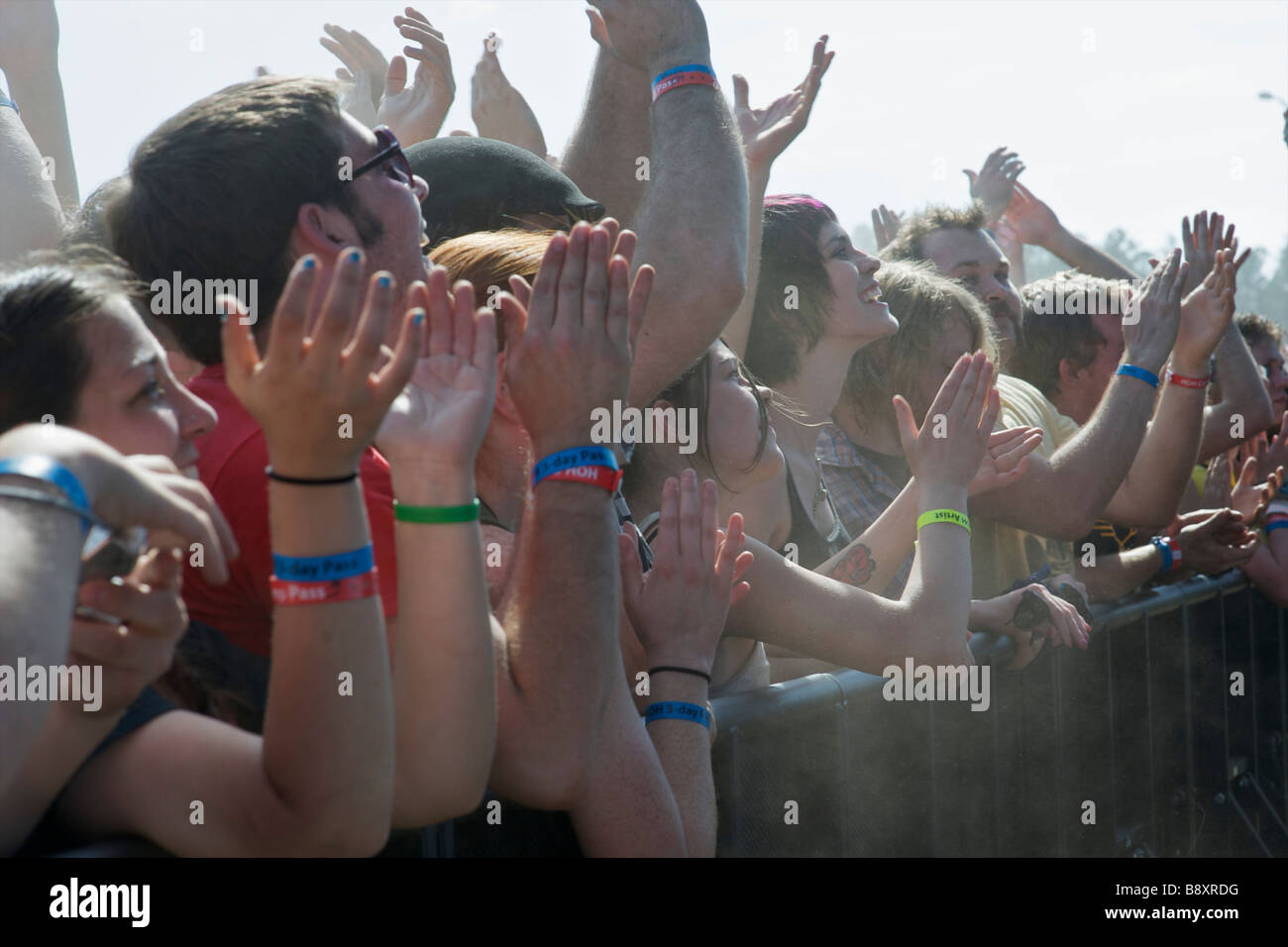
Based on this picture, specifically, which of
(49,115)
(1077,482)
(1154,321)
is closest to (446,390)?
(49,115)

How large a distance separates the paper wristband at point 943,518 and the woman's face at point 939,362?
934mm

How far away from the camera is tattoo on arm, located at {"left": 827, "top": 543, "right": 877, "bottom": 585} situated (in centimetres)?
293

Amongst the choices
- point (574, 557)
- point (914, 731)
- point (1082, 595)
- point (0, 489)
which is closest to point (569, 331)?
point (574, 557)

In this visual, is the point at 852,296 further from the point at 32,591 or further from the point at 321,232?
the point at 32,591

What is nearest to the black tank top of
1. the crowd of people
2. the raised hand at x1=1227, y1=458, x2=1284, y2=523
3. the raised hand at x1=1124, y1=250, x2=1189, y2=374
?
the crowd of people

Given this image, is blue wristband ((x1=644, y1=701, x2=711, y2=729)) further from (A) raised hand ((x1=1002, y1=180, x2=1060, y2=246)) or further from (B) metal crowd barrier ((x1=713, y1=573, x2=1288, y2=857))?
(A) raised hand ((x1=1002, y1=180, x2=1060, y2=246))

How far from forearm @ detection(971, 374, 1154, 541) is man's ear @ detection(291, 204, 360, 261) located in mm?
2191

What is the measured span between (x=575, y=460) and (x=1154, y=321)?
2.75 m

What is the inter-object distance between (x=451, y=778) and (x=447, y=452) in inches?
15.3

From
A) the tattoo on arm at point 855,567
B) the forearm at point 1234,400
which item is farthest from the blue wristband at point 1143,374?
the forearm at point 1234,400

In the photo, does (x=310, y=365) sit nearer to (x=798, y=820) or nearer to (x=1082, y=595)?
(x=798, y=820)

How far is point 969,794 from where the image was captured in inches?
119

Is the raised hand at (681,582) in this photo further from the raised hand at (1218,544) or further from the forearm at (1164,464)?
the raised hand at (1218,544)

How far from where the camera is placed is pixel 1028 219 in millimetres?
6055
